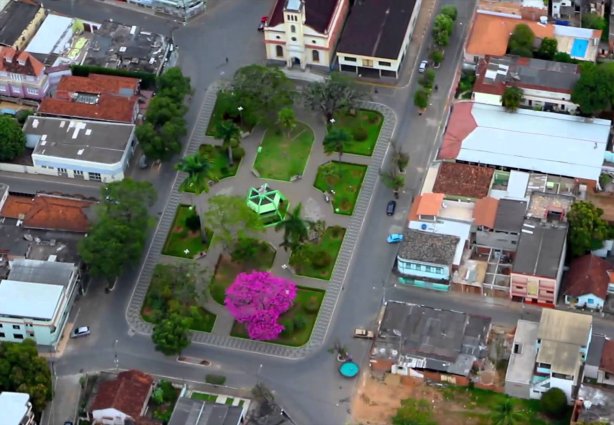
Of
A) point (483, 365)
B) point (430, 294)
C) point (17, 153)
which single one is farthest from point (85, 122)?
point (483, 365)

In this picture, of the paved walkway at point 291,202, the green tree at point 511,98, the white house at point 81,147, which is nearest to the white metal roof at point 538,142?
the green tree at point 511,98

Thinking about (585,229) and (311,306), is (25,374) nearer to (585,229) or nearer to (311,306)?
(311,306)

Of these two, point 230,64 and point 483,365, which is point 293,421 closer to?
point 483,365

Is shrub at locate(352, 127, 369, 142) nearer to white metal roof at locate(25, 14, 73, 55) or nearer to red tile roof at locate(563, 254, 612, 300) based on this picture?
red tile roof at locate(563, 254, 612, 300)

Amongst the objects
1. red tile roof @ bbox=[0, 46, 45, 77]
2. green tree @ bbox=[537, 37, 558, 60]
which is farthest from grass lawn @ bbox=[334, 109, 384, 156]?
red tile roof @ bbox=[0, 46, 45, 77]

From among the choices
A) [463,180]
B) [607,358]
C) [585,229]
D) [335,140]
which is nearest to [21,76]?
[335,140]

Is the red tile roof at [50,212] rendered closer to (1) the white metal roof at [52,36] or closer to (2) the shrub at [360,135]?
(1) the white metal roof at [52,36]
